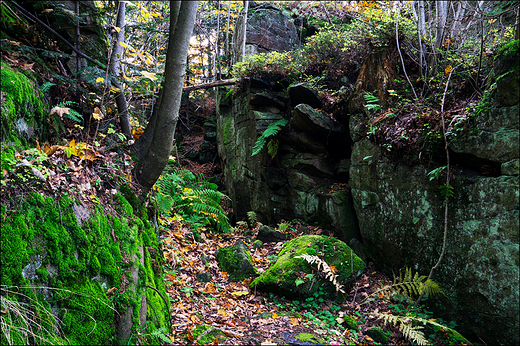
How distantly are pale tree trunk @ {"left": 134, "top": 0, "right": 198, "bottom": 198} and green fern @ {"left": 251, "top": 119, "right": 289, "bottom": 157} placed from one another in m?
4.19

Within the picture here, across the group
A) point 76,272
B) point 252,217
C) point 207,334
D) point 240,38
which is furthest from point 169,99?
point 240,38

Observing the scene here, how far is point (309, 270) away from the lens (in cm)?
499

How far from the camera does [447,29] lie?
6.23 m

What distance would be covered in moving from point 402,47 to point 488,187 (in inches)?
156

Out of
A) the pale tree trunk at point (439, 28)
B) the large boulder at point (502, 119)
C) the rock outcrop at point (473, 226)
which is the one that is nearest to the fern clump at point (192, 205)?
the rock outcrop at point (473, 226)

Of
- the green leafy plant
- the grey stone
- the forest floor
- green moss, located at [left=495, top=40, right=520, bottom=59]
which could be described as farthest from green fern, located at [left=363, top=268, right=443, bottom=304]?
the grey stone

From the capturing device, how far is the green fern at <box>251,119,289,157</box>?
26.6 feet

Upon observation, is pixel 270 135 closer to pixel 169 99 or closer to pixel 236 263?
pixel 236 263

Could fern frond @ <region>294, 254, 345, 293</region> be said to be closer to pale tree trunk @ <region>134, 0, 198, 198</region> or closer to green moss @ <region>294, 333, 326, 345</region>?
green moss @ <region>294, 333, 326, 345</region>

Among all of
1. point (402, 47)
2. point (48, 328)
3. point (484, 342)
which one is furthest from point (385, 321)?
point (402, 47)

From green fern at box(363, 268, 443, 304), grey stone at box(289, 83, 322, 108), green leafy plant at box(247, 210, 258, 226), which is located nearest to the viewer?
green fern at box(363, 268, 443, 304)

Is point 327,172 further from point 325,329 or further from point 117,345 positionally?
point 117,345

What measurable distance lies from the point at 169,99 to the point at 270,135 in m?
4.62

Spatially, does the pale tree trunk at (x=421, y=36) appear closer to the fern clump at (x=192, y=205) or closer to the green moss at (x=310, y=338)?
the green moss at (x=310, y=338)
